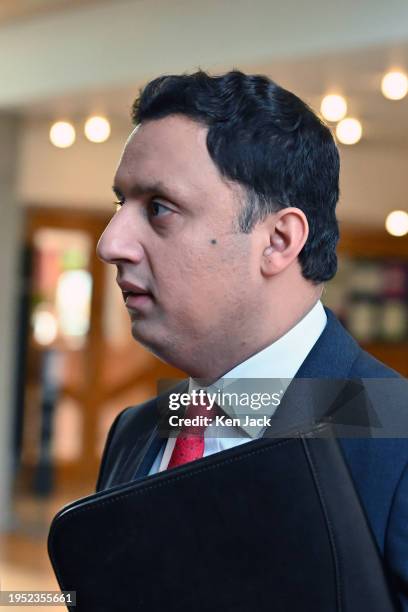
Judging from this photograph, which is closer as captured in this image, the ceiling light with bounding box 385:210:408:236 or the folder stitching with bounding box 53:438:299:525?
the folder stitching with bounding box 53:438:299:525

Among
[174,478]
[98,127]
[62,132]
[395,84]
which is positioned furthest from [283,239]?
[62,132]

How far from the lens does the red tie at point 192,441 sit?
1133mm

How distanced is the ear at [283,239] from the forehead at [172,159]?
76 mm

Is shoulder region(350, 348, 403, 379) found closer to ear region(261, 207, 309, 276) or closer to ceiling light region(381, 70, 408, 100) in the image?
ear region(261, 207, 309, 276)

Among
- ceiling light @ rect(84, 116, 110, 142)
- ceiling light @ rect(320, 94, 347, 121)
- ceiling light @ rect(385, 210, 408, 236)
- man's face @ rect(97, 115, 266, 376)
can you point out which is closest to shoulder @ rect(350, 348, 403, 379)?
man's face @ rect(97, 115, 266, 376)

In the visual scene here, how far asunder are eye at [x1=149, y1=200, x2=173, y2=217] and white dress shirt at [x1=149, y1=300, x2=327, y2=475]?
174 millimetres

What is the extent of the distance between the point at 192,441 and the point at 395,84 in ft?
16.7

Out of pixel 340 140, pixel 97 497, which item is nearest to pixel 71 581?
pixel 97 497

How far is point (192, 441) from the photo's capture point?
1.15m

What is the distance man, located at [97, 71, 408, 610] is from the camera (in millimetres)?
1034

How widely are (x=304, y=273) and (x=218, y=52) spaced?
4.88 meters

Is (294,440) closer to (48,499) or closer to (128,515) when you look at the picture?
(128,515)

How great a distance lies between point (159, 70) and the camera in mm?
6125

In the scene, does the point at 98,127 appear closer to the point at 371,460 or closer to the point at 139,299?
the point at 139,299
